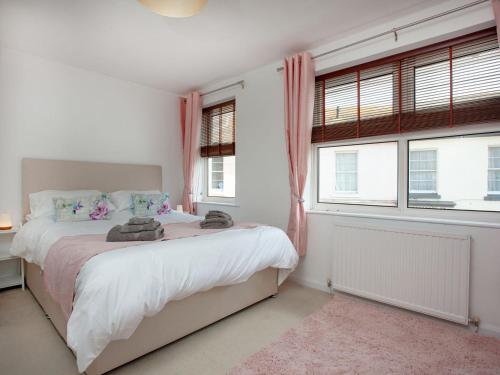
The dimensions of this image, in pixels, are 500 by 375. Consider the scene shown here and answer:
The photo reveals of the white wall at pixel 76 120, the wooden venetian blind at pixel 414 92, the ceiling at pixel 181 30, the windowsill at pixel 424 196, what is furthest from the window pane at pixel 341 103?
the white wall at pixel 76 120

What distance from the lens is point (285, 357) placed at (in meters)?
1.85

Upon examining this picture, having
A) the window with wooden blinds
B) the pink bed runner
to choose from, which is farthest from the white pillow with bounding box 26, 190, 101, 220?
the window with wooden blinds

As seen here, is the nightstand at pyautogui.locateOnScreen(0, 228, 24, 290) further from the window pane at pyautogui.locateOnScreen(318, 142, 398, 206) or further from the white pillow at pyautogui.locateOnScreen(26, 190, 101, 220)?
the window pane at pyautogui.locateOnScreen(318, 142, 398, 206)

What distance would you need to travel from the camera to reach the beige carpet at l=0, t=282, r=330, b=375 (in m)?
1.75

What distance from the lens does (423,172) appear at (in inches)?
102

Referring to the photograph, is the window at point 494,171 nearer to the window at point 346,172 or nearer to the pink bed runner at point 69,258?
the window at point 346,172

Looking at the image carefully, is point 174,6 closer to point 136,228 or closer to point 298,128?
point 136,228

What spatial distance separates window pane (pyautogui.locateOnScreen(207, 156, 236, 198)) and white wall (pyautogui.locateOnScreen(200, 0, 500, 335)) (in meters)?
0.32

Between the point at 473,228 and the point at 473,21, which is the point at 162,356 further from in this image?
the point at 473,21

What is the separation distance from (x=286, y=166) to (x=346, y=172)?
0.67m

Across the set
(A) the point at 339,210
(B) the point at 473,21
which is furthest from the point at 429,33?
(A) the point at 339,210

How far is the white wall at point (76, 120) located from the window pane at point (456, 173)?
343 cm

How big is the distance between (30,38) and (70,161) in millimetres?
1329

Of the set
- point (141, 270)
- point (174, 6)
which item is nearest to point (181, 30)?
point (174, 6)
